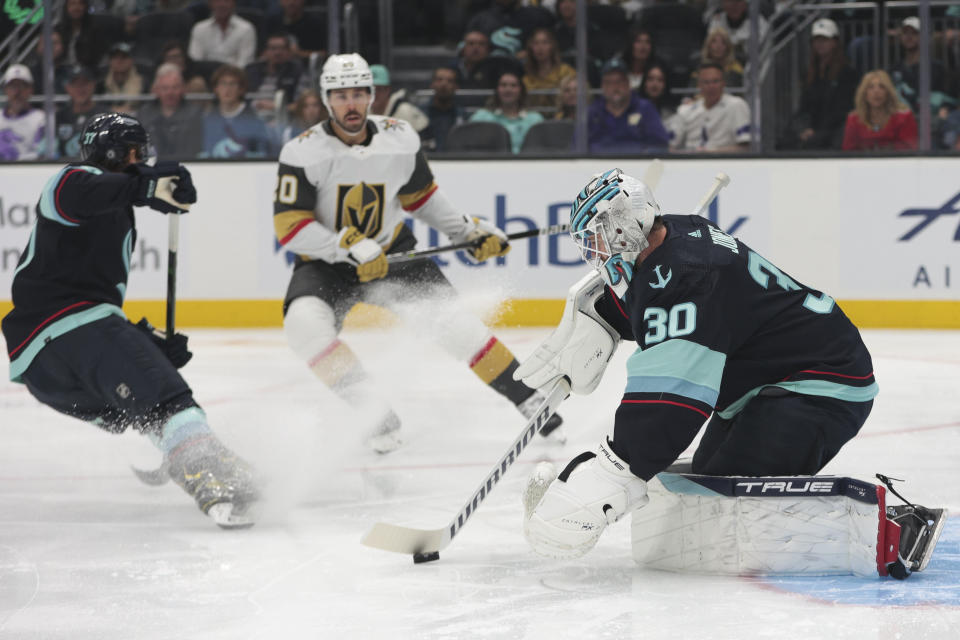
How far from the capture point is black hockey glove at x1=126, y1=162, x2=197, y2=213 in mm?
3004

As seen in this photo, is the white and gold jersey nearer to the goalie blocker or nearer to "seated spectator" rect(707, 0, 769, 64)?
the goalie blocker

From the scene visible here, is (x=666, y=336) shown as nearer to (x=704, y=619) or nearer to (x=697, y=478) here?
(x=697, y=478)

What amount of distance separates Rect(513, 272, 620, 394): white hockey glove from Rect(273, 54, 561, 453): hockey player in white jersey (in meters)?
1.36

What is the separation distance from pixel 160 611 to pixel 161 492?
1.12 meters

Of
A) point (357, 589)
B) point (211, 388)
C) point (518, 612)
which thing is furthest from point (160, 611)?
point (211, 388)

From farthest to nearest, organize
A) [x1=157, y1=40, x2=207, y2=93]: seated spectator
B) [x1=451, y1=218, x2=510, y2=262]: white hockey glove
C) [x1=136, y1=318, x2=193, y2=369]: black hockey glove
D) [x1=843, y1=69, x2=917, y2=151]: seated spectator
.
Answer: [x1=157, y1=40, x2=207, y2=93]: seated spectator, [x1=843, y1=69, x2=917, y2=151]: seated spectator, [x1=451, y1=218, x2=510, y2=262]: white hockey glove, [x1=136, y1=318, x2=193, y2=369]: black hockey glove

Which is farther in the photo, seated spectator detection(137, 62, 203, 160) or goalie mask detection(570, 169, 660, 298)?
seated spectator detection(137, 62, 203, 160)

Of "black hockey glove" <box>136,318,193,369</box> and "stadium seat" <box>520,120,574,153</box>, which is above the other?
"stadium seat" <box>520,120,574,153</box>

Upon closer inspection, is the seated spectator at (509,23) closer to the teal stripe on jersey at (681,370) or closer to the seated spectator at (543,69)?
the seated spectator at (543,69)

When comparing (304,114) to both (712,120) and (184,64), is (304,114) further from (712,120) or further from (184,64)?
(712,120)

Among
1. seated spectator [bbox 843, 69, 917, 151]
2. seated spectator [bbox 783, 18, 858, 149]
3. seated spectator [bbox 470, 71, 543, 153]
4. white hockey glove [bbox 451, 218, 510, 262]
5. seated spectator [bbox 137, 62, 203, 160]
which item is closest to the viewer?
white hockey glove [bbox 451, 218, 510, 262]

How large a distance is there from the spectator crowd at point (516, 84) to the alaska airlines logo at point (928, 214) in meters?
0.30

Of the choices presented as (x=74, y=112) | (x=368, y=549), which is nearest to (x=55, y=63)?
(x=74, y=112)

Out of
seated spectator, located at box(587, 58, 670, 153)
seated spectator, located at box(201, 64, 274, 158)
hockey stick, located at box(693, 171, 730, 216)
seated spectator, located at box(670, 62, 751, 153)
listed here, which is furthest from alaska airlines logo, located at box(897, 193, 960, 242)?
hockey stick, located at box(693, 171, 730, 216)
